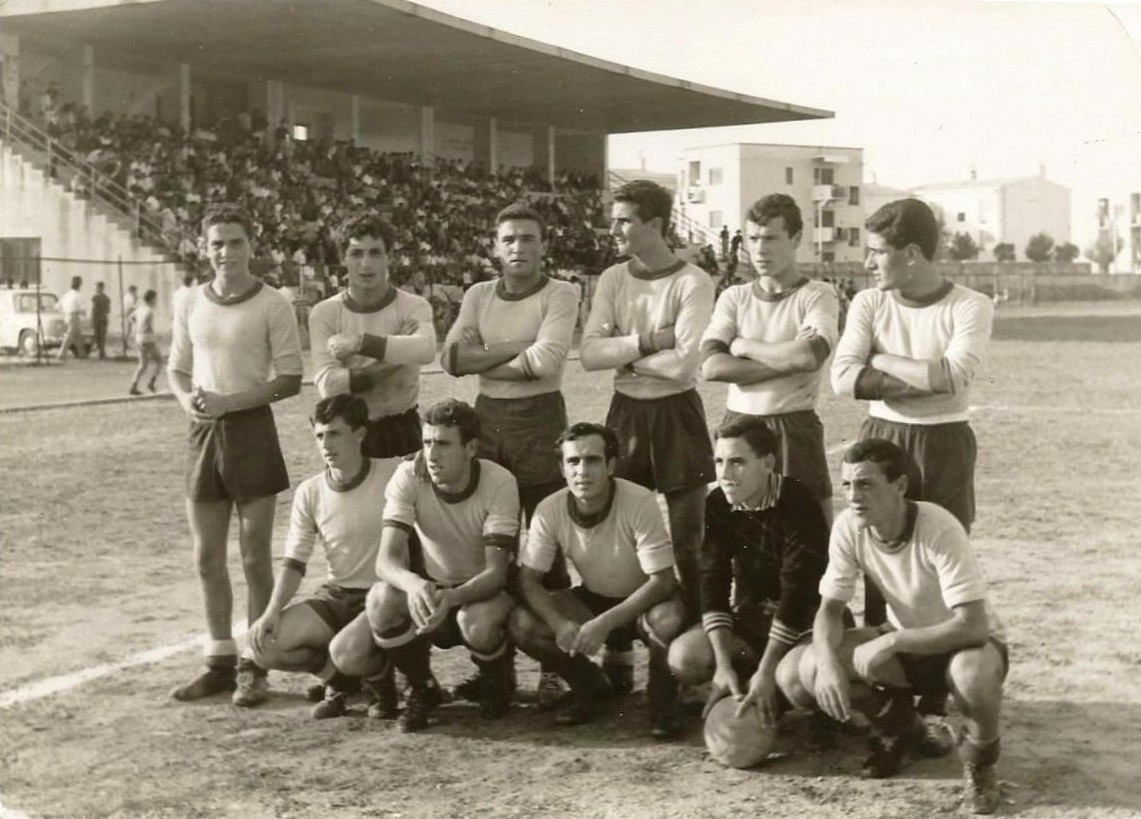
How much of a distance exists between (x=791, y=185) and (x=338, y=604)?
62.9 m

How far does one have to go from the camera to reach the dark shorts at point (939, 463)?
4602mm

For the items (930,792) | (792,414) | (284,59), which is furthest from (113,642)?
(284,59)

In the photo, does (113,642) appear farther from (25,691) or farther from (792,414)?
(792,414)

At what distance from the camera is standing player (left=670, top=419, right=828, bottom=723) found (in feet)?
14.5

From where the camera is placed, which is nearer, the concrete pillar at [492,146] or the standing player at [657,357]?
the standing player at [657,357]

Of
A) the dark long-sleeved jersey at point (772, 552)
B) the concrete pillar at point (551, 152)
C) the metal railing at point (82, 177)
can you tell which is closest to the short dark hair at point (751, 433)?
the dark long-sleeved jersey at point (772, 552)

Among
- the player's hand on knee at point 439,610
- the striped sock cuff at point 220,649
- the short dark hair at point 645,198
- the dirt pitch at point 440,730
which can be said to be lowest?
the dirt pitch at point 440,730

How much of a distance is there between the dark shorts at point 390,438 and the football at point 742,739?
178cm

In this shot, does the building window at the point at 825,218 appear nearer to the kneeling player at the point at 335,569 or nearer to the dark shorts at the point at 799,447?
the dark shorts at the point at 799,447

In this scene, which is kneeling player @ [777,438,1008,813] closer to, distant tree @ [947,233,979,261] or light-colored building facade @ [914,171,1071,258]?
distant tree @ [947,233,979,261]

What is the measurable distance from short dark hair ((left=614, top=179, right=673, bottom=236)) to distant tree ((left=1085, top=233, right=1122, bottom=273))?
225ft

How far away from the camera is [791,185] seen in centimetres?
6569

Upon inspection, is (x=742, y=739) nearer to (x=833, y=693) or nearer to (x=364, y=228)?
(x=833, y=693)

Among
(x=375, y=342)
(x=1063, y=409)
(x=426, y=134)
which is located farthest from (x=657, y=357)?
(x=426, y=134)
